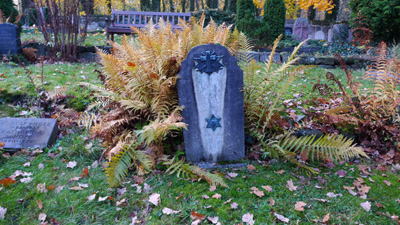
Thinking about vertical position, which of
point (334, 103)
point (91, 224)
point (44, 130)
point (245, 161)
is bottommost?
point (91, 224)

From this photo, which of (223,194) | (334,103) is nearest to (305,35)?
(334,103)

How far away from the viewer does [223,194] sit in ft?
8.59

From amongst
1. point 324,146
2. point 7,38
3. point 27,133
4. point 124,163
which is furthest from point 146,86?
point 7,38

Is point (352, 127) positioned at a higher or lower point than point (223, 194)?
higher

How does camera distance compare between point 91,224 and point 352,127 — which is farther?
point 352,127

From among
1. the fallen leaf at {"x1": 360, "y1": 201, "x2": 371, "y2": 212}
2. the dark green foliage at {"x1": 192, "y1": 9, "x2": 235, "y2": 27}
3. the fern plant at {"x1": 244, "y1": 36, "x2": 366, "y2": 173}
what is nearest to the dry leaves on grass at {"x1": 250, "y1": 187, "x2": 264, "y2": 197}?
the fern plant at {"x1": 244, "y1": 36, "x2": 366, "y2": 173}

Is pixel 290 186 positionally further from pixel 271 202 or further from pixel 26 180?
pixel 26 180

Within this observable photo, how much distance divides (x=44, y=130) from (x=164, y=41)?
80.3 inches

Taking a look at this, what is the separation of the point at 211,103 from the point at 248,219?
4.46 ft

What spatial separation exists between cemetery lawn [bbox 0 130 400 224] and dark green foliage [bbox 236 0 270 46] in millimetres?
7682

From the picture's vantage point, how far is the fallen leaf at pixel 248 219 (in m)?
2.25

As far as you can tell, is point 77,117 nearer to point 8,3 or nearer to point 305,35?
point 8,3

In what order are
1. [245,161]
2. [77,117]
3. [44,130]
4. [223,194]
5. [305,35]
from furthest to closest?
[305,35], [77,117], [44,130], [245,161], [223,194]

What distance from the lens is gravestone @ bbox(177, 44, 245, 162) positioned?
3008mm
